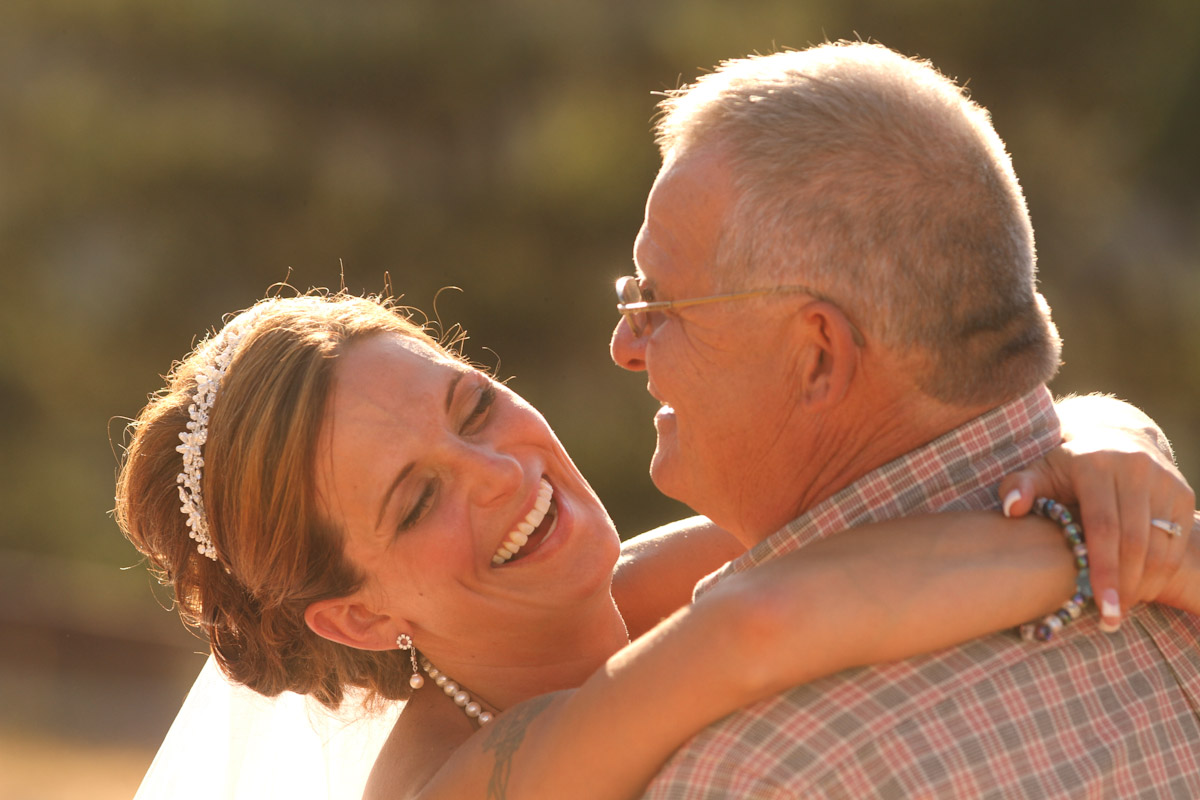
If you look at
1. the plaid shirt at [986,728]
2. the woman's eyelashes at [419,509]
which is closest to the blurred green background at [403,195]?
the woman's eyelashes at [419,509]

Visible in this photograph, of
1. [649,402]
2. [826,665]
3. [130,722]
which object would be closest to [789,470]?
[826,665]

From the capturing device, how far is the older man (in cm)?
180

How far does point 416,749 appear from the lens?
117 inches

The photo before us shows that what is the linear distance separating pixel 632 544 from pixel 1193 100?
31.3 ft

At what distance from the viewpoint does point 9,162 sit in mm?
13859

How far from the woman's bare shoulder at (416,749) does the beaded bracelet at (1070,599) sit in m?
1.49

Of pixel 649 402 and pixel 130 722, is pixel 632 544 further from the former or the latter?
pixel 649 402

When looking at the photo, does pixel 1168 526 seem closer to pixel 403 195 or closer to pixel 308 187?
pixel 403 195

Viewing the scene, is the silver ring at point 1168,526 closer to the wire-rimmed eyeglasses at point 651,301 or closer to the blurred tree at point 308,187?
the wire-rimmed eyeglasses at point 651,301

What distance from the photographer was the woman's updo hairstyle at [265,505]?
3020mm

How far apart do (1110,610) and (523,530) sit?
1556 mm

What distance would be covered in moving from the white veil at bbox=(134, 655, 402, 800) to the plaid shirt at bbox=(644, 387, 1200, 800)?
2.07 metres

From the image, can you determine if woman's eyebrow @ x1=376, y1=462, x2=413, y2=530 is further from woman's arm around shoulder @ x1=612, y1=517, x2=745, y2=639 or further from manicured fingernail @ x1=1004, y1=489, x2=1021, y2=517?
manicured fingernail @ x1=1004, y1=489, x2=1021, y2=517

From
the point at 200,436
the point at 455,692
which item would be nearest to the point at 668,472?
the point at 455,692
